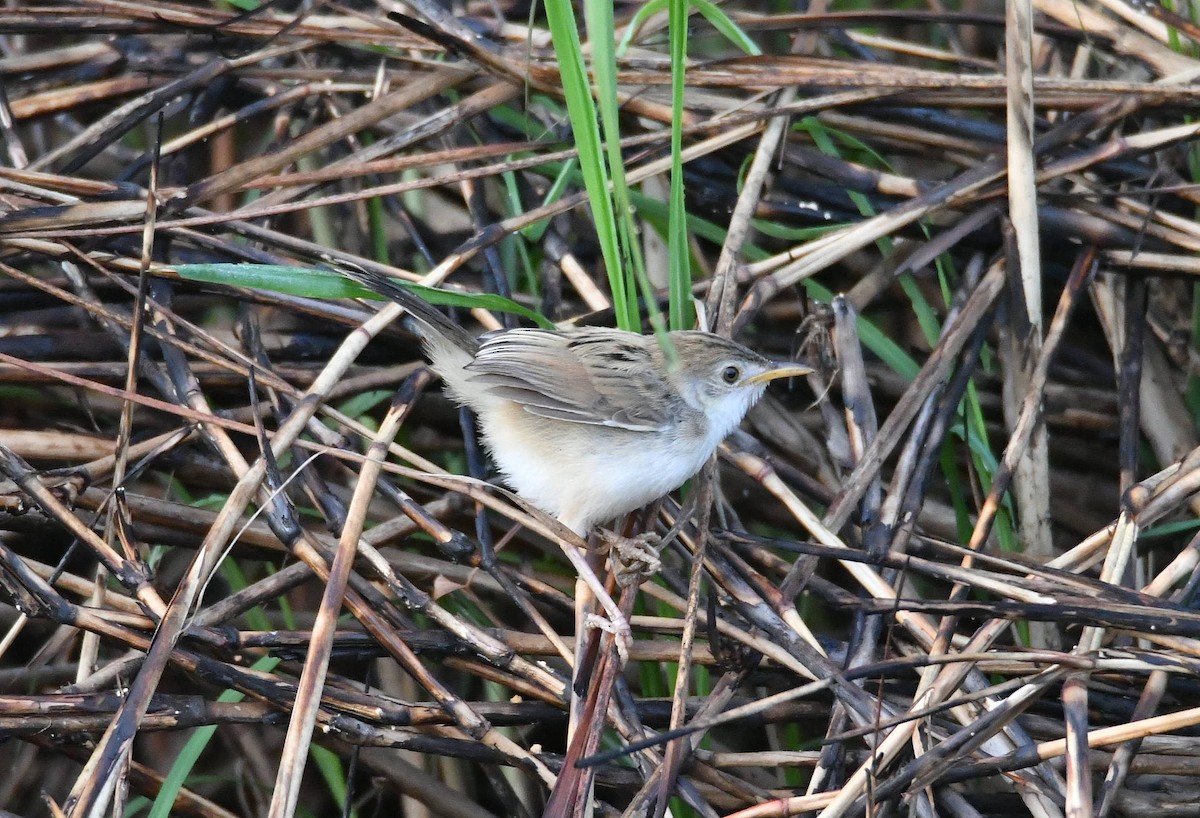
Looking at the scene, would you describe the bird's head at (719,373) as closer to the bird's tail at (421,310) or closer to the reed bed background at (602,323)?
the reed bed background at (602,323)

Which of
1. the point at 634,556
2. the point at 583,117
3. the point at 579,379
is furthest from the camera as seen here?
the point at 579,379

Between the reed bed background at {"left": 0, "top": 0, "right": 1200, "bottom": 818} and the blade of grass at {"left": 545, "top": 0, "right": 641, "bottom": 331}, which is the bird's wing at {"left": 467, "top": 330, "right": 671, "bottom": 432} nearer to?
the reed bed background at {"left": 0, "top": 0, "right": 1200, "bottom": 818}

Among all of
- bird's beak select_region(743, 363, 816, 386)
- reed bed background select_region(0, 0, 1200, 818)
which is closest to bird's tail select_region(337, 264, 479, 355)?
reed bed background select_region(0, 0, 1200, 818)

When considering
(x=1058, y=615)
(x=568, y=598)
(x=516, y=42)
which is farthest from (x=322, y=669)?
(x=516, y=42)

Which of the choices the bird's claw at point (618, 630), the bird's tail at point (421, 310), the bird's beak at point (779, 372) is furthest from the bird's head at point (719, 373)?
the bird's claw at point (618, 630)

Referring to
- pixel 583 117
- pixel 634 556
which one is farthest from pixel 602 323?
pixel 583 117

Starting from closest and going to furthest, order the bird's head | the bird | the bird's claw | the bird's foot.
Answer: the bird's claw
the bird's foot
the bird
the bird's head

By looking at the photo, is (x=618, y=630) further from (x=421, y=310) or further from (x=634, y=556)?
(x=421, y=310)
